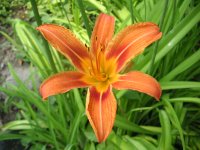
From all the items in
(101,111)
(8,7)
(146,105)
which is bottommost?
(146,105)

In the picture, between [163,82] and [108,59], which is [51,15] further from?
[108,59]

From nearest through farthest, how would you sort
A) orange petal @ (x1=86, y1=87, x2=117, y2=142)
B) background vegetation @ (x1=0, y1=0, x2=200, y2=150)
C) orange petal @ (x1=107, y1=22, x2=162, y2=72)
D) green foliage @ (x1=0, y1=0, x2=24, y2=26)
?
orange petal @ (x1=86, y1=87, x2=117, y2=142)
orange petal @ (x1=107, y1=22, x2=162, y2=72)
background vegetation @ (x1=0, y1=0, x2=200, y2=150)
green foliage @ (x1=0, y1=0, x2=24, y2=26)

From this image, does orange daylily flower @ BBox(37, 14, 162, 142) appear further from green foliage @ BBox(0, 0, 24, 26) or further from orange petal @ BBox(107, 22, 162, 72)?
green foliage @ BBox(0, 0, 24, 26)

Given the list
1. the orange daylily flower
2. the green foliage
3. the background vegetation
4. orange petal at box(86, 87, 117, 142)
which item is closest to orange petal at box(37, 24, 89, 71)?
the orange daylily flower

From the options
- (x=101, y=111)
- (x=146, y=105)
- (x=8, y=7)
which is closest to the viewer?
(x=101, y=111)

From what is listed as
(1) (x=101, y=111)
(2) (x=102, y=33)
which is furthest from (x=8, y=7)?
(1) (x=101, y=111)

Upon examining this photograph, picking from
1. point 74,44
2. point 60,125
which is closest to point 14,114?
point 60,125

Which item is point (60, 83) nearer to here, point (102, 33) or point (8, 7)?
point (102, 33)
